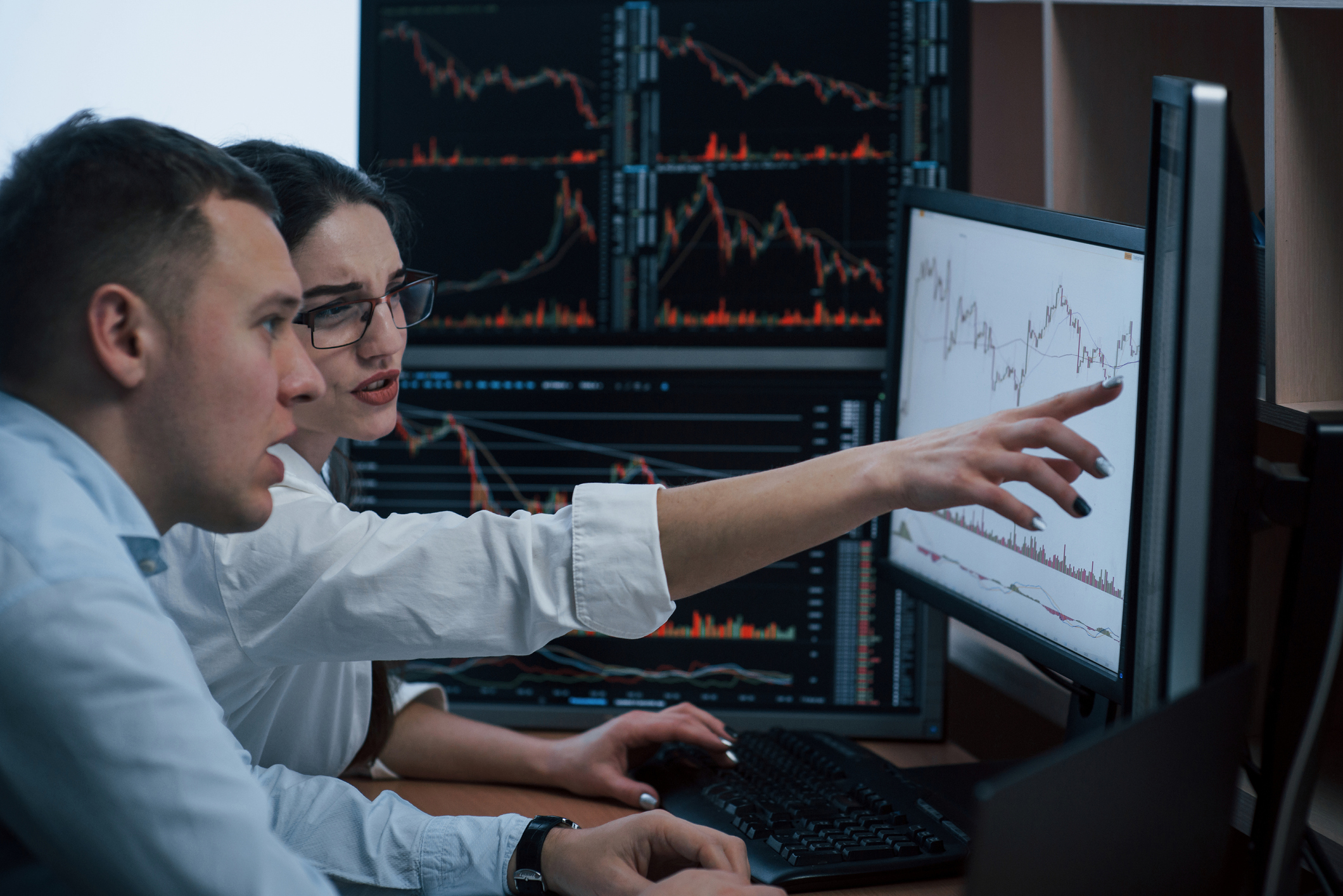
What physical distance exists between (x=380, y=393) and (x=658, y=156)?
0.49 metres

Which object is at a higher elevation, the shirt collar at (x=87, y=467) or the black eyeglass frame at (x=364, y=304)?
the black eyeglass frame at (x=364, y=304)

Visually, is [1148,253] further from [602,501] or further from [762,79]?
[762,79]

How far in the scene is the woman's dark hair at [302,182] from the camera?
1.11 m

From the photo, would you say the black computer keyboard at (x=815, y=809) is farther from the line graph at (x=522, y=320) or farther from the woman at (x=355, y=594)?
the line graph at (x=522, y=320)

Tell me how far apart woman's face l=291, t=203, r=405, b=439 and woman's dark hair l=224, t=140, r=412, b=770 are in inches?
0.5

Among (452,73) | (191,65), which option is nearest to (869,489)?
(452,73)

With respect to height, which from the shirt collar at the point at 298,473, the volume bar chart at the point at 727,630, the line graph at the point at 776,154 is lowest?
the volume bar chart at the point at 727,630

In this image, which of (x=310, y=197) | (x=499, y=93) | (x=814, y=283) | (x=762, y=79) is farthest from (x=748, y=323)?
(x=310, y=197)

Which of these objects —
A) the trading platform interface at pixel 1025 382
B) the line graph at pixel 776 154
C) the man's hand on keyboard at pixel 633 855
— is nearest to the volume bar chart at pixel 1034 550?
the trading platform interface at pixel 1025 382

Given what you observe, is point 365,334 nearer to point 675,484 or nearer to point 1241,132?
point 675,484

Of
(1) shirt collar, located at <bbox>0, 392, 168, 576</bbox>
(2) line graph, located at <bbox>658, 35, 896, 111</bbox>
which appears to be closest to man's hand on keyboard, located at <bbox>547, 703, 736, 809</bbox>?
(1) shirt collar, located at <bbox>0, 392, 168, 576</bbox>

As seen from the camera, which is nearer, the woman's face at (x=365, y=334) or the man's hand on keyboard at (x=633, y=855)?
the man's hand on keyboard at (x=633, y=855)

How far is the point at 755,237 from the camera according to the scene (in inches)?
55.7

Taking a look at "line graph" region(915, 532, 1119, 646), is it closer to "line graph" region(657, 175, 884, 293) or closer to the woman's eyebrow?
"line graph" region(657, 175, 884, 293)
